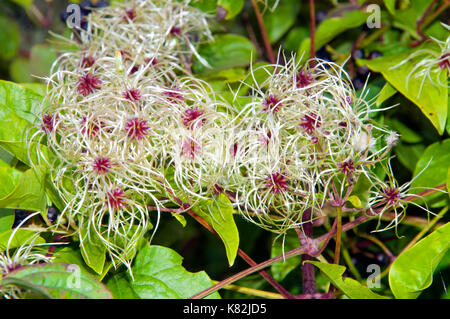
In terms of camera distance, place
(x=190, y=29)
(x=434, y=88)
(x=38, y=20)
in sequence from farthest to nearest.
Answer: (x=38, y=20)
(x=190, y=29)
(x=434, y=88)

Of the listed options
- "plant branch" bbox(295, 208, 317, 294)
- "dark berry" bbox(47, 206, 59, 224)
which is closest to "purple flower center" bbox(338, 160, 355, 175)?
"plant branch" bbox(295, 208, 317, 294)

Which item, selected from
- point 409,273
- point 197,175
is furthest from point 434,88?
point 197,175

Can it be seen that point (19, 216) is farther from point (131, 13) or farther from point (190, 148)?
point (131, 13)

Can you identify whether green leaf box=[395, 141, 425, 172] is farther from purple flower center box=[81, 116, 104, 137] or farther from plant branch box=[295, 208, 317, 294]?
purple flower center box=[81, 116, 104, 137]

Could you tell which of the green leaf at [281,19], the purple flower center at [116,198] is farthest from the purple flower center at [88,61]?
the green leaf at [281,19]

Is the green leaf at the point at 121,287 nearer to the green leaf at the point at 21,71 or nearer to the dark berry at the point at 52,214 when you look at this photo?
the dark berry at the point at 52,214
